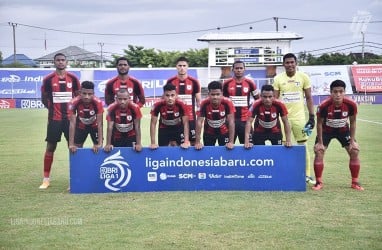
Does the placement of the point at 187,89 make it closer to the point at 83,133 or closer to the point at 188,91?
the point at 188,91

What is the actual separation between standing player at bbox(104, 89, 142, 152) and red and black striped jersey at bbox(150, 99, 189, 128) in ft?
0.93

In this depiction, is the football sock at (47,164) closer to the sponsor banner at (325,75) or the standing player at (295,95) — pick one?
the standing player at (295,95)

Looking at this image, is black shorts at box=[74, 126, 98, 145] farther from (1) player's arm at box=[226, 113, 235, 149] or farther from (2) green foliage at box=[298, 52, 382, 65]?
(2) green foliage at box=[298, 52, 382, 65]

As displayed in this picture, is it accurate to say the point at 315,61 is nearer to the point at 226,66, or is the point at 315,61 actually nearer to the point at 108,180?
the point at 226,66

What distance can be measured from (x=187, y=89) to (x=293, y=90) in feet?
5.76

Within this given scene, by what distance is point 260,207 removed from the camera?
6977 mm

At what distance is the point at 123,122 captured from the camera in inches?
338

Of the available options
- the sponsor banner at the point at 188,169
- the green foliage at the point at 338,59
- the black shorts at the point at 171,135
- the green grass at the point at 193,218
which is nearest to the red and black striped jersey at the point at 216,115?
the black shorts at the point at 171,135

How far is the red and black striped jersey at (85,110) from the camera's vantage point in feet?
28.3

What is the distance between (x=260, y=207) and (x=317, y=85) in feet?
106

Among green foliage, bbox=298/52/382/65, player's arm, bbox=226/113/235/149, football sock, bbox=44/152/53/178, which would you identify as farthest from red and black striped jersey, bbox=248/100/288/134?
green foliage, bbox=298/52/382/65

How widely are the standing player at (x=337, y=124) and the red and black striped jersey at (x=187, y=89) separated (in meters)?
2.14

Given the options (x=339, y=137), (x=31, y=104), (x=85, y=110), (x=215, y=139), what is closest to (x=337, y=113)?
(x=339, y=137)

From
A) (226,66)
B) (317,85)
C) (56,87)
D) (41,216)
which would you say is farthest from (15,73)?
(41,216)
